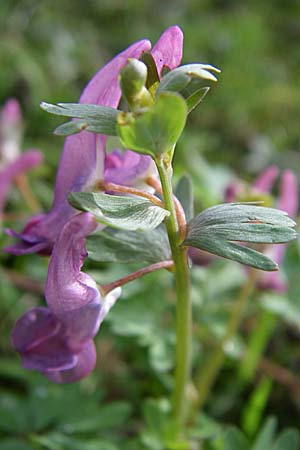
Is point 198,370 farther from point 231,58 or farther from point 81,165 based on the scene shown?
point 231,58

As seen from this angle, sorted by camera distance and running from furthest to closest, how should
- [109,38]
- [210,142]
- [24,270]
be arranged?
[109,38], [210,142], [24,270]

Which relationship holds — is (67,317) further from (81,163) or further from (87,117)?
→ (87,117)

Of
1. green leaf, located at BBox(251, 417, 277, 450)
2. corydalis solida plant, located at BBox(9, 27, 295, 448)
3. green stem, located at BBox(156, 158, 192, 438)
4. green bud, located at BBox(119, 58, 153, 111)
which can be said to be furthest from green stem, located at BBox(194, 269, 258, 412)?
green bud, located at BBox(119, 58, 153, 111)

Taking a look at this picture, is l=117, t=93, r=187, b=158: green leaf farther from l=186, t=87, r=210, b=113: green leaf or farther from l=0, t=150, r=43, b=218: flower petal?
l=0, t=150, r=43, b=218: flower petal

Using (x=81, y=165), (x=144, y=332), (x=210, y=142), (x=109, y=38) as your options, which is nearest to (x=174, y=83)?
(x=81, y=165)

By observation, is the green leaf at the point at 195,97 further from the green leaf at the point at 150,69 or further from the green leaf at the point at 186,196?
the green leaf at the point at 186,196

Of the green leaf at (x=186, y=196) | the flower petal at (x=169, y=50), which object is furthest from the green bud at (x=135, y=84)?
the green leaf at (x=186, y=196)

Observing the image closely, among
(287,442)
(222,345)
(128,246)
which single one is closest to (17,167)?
(222,345)
